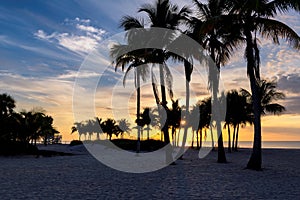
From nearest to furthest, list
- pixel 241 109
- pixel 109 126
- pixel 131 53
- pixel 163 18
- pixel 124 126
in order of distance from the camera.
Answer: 1. pixel 163 18
2. pixel 131 53
3. pixel 241 109
4. pixel 109 126
5. pixel 124 126

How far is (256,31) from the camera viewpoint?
70.0 ft

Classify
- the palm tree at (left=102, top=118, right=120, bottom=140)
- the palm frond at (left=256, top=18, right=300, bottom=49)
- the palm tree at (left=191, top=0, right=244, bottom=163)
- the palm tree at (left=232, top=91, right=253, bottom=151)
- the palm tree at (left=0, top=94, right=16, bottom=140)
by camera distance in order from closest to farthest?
the palm frond at (left=256, top=18, right=300, bottom=49), the palm tree at (left=191, top=0, right=244, bottom=163), the palm tree at (left=0, top=94, right=16, bottom=140), the palm tree at (left=232, top=91, right=253, bottom=151), the palm tree at (left=102, top=118, right=120, bottom=140)

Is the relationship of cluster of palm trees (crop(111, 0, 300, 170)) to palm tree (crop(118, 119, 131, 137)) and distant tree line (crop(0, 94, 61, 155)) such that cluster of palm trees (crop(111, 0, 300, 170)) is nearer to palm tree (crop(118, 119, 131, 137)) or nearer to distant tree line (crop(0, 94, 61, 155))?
distant tree line (crop(0, 94, 61, 155))

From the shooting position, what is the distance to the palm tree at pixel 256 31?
19844 millimetres

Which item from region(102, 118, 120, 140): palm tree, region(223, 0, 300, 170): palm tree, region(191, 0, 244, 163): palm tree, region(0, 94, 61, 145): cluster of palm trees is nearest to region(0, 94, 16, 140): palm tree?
region(0, 94, 61, 145): cluster of palm trees

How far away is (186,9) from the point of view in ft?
85.0

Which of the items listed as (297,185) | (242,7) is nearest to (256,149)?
(297,185)

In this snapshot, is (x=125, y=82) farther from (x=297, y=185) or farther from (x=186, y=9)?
(x=297, y=185)

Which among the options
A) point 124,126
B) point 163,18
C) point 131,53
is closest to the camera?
point 163,18

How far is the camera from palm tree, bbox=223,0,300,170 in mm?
19844

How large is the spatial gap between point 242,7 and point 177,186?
35.1ft

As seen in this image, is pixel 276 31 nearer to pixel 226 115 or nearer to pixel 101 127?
pixel 226 115

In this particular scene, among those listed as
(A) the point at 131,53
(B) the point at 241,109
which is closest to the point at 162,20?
(A) the point at 131,53

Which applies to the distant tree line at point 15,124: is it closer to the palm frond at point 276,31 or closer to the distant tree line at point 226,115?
the distant tree line at point 226,115
